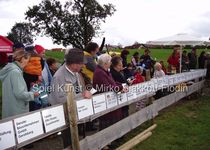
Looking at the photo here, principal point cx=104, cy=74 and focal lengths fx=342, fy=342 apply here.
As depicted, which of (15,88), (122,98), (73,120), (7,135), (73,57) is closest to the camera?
(7,135)

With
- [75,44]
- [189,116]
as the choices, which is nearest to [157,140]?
[189,116]

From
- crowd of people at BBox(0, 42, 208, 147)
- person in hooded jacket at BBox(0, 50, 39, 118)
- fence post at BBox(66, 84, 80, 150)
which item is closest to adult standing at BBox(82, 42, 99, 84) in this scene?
crowd of people at BBox(0, 42, 208, 147)

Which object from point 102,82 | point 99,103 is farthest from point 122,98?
point 99,103

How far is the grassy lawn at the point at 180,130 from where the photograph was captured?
698 cm

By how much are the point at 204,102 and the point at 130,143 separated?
6.33m

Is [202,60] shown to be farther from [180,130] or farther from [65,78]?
[65,78]

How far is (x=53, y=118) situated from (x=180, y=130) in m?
4.47

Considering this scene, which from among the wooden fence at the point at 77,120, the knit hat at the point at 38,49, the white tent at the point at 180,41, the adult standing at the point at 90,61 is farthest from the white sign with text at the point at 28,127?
the white tent at the point at 180,41

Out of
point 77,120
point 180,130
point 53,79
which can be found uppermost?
point 53,79

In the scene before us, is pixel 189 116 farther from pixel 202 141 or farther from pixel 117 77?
pixel 117 77

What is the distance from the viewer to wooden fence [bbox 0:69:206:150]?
3.94m

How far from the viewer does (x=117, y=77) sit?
7.07 metres

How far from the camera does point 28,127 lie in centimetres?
413

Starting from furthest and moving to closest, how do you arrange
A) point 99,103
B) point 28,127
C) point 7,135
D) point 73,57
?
point 99,103, point 73,57, point 28,127, point 7,135
